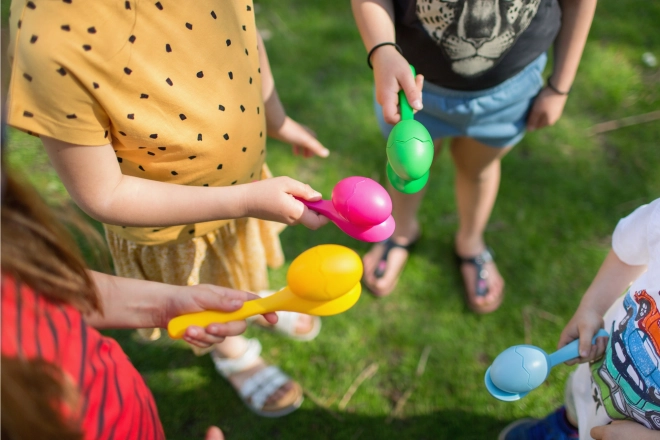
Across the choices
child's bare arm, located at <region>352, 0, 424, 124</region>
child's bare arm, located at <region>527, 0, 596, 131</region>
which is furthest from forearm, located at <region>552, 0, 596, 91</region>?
child's bare arm, located at <region>352, 0, 424, 124</region>

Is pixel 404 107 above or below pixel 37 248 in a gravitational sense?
below

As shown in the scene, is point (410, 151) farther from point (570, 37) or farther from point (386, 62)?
point (570, 37)

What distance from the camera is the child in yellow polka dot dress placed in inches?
25.7

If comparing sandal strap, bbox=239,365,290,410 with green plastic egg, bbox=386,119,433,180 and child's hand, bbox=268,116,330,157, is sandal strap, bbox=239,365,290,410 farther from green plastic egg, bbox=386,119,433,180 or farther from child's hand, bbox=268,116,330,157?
green plastic egg, bbox=386,119,433,180

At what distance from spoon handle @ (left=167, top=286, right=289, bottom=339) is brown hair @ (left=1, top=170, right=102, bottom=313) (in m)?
0.16

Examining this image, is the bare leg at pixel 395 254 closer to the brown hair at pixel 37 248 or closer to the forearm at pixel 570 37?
the forearm at pixel 570 37

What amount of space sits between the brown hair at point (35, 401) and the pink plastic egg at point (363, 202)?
443 mm

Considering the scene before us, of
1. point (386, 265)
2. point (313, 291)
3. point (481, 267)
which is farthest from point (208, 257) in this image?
point (481, 267)

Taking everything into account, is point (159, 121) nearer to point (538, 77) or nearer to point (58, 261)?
point (58, 261)

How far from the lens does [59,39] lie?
0.64 m

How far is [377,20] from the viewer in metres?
0.98

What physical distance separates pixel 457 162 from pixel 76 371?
1.04 m

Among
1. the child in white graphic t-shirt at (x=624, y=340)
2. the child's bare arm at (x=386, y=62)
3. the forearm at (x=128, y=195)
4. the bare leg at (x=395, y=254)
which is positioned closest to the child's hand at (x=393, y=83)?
the child's bare arm at (x=386, y=62)

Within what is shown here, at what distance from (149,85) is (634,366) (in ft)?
2.75
